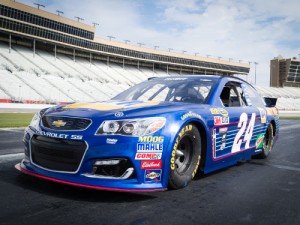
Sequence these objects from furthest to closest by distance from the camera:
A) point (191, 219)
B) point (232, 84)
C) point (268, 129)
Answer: point (268, 129)
point (232, 84)
point (191, 219)

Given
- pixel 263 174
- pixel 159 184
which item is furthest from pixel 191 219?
pixel 263 174

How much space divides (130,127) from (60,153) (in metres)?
0.66

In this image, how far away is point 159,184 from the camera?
2.80m

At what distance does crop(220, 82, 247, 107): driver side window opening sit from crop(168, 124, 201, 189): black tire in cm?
107

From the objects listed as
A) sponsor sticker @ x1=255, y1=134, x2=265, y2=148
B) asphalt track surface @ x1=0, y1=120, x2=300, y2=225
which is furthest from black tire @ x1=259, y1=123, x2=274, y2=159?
asphalt track surface @ x1=0, y1=120, x2=300, y2=225

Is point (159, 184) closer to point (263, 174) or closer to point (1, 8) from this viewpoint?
point (263, 174)

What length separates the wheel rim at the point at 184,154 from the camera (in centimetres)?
319

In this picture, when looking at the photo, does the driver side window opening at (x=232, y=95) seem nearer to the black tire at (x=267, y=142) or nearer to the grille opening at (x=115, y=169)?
the black tire at (x=267, y=142)

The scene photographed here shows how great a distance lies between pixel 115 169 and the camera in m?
2.68

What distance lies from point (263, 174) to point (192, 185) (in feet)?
4.65

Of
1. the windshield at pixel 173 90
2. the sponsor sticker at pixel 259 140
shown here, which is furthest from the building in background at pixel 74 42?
the sponsor sticker at pixel 259 140

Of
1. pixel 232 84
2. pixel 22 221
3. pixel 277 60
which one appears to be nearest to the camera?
pixel 22 221

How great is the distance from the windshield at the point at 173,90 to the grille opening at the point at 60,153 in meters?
1.56

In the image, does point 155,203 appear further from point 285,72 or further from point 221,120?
point 285,72
